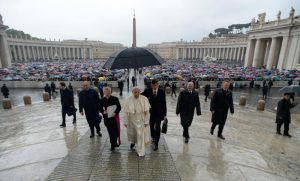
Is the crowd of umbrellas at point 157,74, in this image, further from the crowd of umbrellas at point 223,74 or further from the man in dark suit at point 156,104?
the man in dark suit at point 156,104

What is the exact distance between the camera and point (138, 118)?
381cm

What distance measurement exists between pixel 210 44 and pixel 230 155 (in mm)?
109698

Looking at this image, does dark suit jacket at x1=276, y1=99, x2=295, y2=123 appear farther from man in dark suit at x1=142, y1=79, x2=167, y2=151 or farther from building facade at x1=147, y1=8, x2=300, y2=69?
building facade at x1=147, y1=8, x2=300, y2=69

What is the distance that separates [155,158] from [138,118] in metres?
0.93

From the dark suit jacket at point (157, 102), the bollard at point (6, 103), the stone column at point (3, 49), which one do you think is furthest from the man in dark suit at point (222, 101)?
the stone column at point (3, 49)

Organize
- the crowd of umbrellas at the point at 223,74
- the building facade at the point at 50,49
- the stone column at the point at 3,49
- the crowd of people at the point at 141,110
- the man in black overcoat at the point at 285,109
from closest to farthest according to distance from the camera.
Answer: the crowd of people at the point at 141,110
the man in black overcoat at the point at 285,109
the crowd of umbrellas at the point at 223,74
the stone column at the point at 3,49
the building facade at the point at 50,49

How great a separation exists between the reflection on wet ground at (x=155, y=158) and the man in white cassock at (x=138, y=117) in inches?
14.6

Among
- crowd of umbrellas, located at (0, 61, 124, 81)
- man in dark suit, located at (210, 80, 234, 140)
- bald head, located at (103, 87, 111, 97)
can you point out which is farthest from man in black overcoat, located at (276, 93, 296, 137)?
crowd of umbrellas, located at (0, 61, 124, 81)

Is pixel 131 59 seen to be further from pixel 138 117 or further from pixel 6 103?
pixel 6 103

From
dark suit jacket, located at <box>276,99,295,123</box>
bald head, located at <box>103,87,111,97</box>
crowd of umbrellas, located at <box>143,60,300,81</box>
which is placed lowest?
crowd of umbrellas, located at <box>143,60,300,81</box>

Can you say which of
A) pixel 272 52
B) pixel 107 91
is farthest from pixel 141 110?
pixel 272 52

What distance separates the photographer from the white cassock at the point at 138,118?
3.74 metres

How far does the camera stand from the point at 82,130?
20.0 feet

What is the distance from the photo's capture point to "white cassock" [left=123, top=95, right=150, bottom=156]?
3.74 meters
